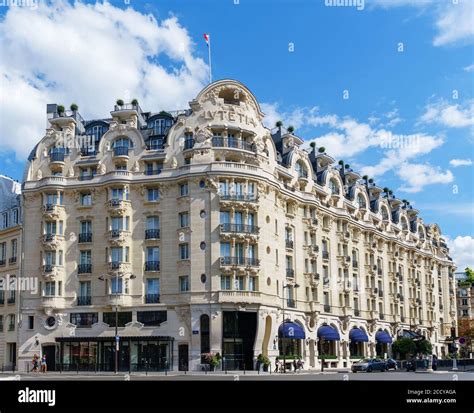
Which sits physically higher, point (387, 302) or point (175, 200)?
point (175, 200)

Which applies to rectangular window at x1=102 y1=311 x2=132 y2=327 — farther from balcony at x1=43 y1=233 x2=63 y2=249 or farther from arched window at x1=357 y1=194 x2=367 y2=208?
arched window at x1=357 y1=194 x2=367 y2=208

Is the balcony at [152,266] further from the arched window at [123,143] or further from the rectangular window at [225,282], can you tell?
the arched window at [123,143]

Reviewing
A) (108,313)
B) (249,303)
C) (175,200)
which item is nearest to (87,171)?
(175,200)

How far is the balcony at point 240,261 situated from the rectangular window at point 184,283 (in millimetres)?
4423

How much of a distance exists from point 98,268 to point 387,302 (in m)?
51.7

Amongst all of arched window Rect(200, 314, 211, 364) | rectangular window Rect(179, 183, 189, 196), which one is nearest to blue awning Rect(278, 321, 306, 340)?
arched window Rect(200, 314, 211, 364)

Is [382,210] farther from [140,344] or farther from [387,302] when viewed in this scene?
[140,344]

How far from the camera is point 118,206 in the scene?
70625 mm

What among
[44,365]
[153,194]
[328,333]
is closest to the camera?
[44,365]

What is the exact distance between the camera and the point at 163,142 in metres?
73.2

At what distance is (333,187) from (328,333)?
69.6ft

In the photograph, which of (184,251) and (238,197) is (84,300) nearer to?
(184,251)

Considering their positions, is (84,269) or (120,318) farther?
(84,269)

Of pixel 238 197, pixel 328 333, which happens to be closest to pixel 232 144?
pixel 238 197
